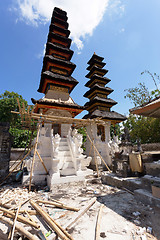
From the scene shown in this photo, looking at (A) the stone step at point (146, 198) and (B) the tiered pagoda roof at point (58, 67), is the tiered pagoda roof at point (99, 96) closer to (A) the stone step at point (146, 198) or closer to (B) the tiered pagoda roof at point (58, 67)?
(B) the tiered pagoda roof at point (58, 67)

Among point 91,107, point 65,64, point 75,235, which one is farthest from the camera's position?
point 91,107

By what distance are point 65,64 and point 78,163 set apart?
385 inches

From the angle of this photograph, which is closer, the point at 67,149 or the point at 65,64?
the point at 67,149

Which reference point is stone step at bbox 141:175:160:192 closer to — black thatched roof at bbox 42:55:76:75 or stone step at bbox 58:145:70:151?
stone step at bbox 58:145:70:151

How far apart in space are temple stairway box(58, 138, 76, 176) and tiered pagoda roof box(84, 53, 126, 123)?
5.49 metres

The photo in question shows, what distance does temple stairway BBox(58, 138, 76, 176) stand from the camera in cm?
637

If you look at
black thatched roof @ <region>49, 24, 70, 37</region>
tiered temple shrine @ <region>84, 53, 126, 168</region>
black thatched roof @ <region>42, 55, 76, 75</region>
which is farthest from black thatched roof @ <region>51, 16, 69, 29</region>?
black thatched roof @ <region>42, 55, 76, 75</region>

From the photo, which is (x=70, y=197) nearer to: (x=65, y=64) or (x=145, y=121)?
(x=65, y=64)

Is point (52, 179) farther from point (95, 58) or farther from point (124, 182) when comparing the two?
point (95, 58)

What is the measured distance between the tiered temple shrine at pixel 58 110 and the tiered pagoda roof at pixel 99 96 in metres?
3.46

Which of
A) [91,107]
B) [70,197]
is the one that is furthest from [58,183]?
[91,107]

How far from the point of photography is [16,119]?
23469 millimetres

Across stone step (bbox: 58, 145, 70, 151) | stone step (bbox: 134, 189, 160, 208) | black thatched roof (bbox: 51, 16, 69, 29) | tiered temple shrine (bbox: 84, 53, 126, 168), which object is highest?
black thatched roof (bbox: 51, 16, 69, 29)

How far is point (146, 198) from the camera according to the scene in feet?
11.9
